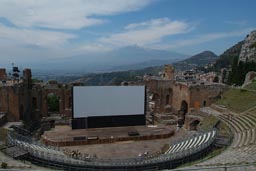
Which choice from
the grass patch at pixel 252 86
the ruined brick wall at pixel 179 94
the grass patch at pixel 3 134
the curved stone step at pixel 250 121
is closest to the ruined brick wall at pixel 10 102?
the grass patch at pixel 3 134

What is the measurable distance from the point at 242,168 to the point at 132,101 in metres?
23.4

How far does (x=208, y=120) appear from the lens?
95.3ft

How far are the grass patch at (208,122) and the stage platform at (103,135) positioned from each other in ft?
10.9

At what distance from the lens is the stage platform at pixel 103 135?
27438 mm

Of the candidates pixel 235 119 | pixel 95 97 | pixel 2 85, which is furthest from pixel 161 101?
pixel 2 85

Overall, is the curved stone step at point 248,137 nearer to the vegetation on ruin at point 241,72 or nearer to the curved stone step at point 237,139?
the curved stone step at point 237,139

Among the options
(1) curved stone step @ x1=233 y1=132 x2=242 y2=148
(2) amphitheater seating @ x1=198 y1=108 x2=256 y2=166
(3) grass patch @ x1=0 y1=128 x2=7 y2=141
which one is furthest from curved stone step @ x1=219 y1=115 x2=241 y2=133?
(3) grass patch @ x1=0 y1=128 x2=7 y2=141

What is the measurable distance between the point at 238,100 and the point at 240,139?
11.4 m

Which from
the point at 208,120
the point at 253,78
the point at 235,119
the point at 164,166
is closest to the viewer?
the point at 164,166

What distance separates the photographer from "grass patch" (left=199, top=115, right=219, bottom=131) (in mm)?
27188

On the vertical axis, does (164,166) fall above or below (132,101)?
below

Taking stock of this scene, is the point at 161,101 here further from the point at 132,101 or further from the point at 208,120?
the point at 208,120

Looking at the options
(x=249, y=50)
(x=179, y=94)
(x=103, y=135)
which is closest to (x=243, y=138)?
(x=103, y=135)

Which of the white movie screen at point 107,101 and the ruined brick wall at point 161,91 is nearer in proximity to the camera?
the white movie screen at point 107,101
